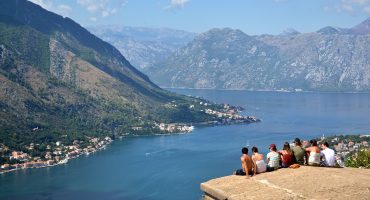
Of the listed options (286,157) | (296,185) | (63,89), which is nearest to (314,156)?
(286,157)

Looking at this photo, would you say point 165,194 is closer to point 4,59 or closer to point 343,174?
point 343,174

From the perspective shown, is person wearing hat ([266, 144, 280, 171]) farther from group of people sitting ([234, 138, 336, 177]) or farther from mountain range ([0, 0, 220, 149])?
Result: mountain range ([0, 0, 220, 149])

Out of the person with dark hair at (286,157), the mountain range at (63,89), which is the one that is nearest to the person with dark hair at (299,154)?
the person with dark hair at (286,157)

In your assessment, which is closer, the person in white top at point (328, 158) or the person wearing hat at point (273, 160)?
the person wearing hat at point (273, 160)

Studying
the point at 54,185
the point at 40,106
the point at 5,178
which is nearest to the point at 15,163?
the point at 5,178

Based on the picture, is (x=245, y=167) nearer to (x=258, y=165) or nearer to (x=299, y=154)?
(x=258, y=165)

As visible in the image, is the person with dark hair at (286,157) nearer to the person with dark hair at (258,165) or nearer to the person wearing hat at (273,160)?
the person wearing hat at (273,160)
